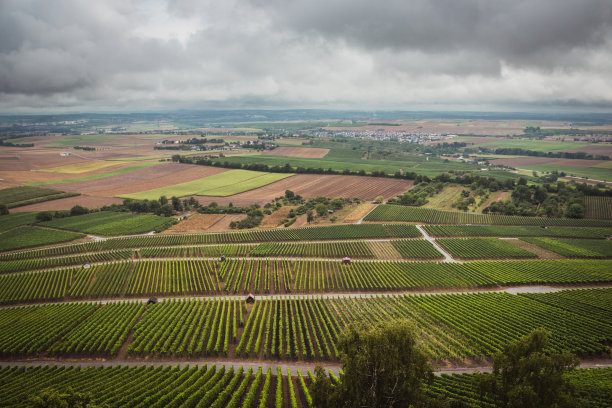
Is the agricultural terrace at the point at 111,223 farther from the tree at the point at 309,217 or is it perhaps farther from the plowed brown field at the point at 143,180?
the tree at the point at 309,217

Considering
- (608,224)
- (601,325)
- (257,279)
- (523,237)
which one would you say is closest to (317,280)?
(257,279)

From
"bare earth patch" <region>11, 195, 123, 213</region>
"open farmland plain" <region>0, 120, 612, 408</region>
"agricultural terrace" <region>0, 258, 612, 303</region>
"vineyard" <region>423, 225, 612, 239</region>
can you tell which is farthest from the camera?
"bare earth patch" <region>11, 195, 123, 213</region>

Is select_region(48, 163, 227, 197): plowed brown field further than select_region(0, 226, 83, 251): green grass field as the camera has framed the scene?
Yes

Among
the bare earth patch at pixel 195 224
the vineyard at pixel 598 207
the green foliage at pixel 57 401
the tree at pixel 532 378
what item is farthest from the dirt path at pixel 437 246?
the green foliage at pixel 57 401

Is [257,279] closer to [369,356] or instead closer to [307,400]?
[307,400]

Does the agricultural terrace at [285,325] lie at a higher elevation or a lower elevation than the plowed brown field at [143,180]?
lower

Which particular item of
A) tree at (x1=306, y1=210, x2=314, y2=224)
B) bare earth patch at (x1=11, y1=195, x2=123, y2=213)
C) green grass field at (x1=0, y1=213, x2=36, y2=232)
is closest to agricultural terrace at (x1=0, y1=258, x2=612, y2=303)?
tree at (x1=306, y1=210, x2=314, y2=224)

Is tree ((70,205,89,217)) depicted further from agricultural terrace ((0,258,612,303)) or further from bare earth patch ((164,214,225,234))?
agricultural terrace ((0,258,612,303))
